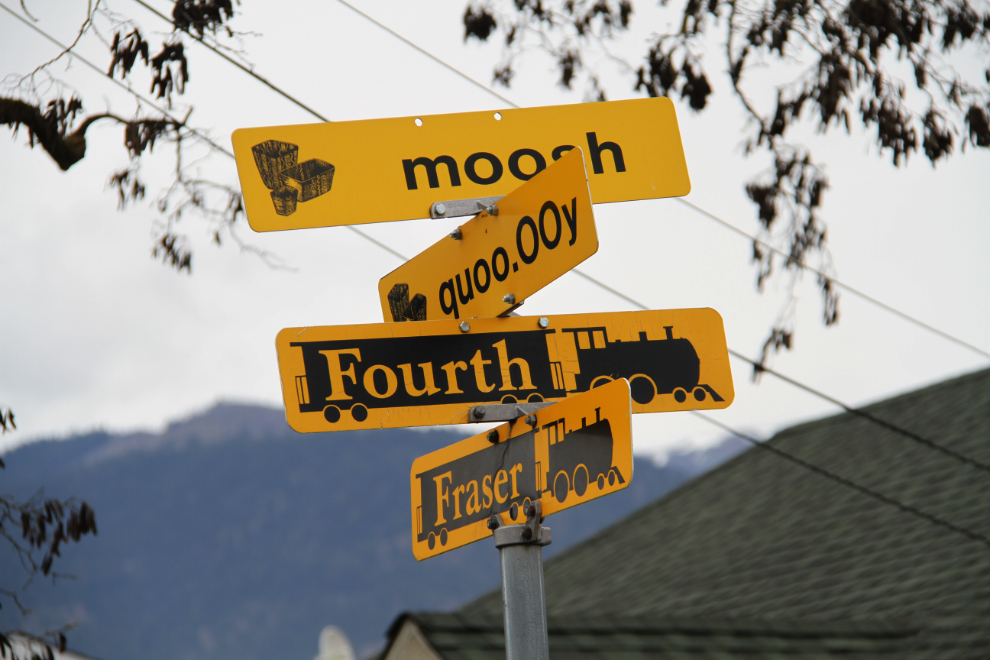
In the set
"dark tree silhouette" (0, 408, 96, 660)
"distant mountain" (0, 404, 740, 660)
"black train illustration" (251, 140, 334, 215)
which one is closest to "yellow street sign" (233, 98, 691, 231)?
"black train illustration" (251, 140, 334, 215)

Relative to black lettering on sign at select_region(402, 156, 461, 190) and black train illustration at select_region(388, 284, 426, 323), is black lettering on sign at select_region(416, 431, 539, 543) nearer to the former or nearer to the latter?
black train illustration at select_region(388, 284, 426, 323)

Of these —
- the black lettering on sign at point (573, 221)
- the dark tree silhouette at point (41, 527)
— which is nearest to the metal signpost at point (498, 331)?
the black lettering on sign at point (573, 221)

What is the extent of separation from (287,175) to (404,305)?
1.87 ft

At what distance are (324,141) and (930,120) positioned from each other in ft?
15.0

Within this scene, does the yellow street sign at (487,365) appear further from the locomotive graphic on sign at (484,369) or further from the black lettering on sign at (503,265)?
the black lettering on sign at (503,265)

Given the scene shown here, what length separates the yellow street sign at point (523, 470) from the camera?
109 inches

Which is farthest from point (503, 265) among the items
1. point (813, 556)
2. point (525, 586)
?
point (813, 556)

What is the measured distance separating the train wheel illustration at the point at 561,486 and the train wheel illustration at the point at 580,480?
1.0 inches

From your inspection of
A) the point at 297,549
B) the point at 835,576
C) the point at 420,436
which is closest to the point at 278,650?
the point at 297,549

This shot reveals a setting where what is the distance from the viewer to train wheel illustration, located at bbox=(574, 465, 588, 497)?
2.79 meters

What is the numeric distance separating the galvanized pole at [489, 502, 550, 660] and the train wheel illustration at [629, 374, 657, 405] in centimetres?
49

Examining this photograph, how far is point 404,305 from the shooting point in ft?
Answer: 11.4

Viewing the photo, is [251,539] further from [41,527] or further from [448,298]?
[448,298]

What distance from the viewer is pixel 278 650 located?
151 meters
